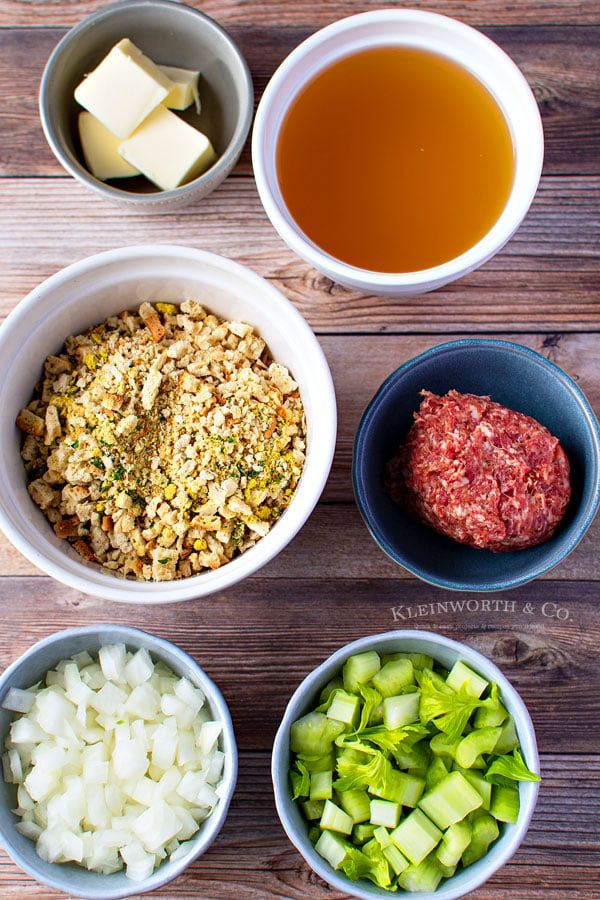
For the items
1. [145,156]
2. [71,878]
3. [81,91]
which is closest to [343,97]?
[145,156]

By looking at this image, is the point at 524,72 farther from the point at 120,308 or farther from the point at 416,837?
the point at 416,837

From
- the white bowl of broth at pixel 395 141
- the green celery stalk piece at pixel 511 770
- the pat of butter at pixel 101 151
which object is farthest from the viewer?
the pat of butter at pixel 101 151

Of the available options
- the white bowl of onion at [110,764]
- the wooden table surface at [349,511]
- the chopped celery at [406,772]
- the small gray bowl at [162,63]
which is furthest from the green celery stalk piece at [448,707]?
the small gray bowl at [162,63]

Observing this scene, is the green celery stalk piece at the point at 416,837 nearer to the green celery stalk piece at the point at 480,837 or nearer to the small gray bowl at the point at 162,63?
the green celery stalk piece at the point at 480,837

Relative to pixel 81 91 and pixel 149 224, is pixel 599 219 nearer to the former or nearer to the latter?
pixel 149 224

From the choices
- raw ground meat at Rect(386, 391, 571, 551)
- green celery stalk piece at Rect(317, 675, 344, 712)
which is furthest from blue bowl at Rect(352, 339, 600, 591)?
green celery stalk piece at Rect(317, 675, 344, 712)

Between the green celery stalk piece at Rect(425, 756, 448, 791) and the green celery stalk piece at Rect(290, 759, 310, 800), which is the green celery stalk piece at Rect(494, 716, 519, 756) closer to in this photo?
the green celery stalk piece at Rect(425, 756, 448, 791)
